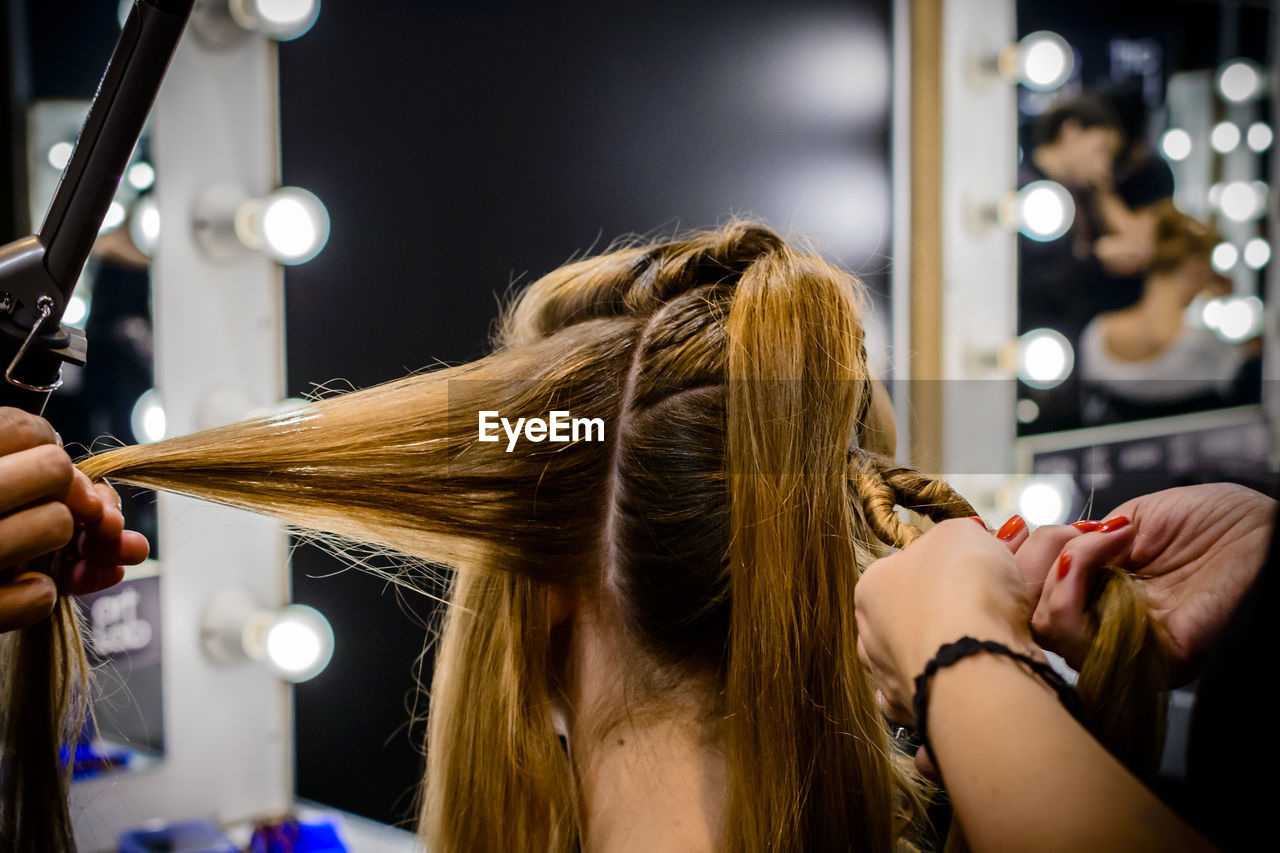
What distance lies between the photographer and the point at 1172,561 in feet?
A: 1.90

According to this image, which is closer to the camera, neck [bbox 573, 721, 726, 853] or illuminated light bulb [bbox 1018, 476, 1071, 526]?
neck [bbox 573, 721, 726, 853]

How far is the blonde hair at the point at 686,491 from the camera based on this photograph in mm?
648

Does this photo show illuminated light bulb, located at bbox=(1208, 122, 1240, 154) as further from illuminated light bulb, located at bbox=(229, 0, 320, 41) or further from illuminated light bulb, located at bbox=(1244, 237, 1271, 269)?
illuminated light bulb, located at bbox=(229, 0, 320, 41)

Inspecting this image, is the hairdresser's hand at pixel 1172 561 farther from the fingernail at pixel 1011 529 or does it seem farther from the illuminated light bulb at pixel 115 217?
the illuminated light bulb at pixel 115 217

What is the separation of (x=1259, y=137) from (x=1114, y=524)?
1.87 meters

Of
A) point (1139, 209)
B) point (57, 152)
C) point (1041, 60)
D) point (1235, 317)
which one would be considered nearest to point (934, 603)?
point (57, 152)

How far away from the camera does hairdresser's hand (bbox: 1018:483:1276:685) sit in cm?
51

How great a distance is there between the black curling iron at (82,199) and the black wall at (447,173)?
560 millimetres

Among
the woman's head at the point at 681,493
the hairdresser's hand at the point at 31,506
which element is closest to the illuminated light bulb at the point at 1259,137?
the woman's head at the point at 681,493

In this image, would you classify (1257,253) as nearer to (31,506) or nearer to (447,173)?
(447,173)

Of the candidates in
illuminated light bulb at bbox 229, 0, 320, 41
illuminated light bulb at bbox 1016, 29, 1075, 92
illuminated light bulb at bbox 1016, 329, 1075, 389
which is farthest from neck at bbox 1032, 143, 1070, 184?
illuminated light bulb at bbox 229, 0, 320, 41

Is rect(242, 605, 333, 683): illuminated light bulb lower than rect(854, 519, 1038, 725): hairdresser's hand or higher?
lower

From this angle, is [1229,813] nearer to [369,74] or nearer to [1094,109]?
[369,74]

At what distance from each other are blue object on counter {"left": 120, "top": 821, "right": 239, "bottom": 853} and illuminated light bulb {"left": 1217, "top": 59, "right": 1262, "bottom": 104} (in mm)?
2172
